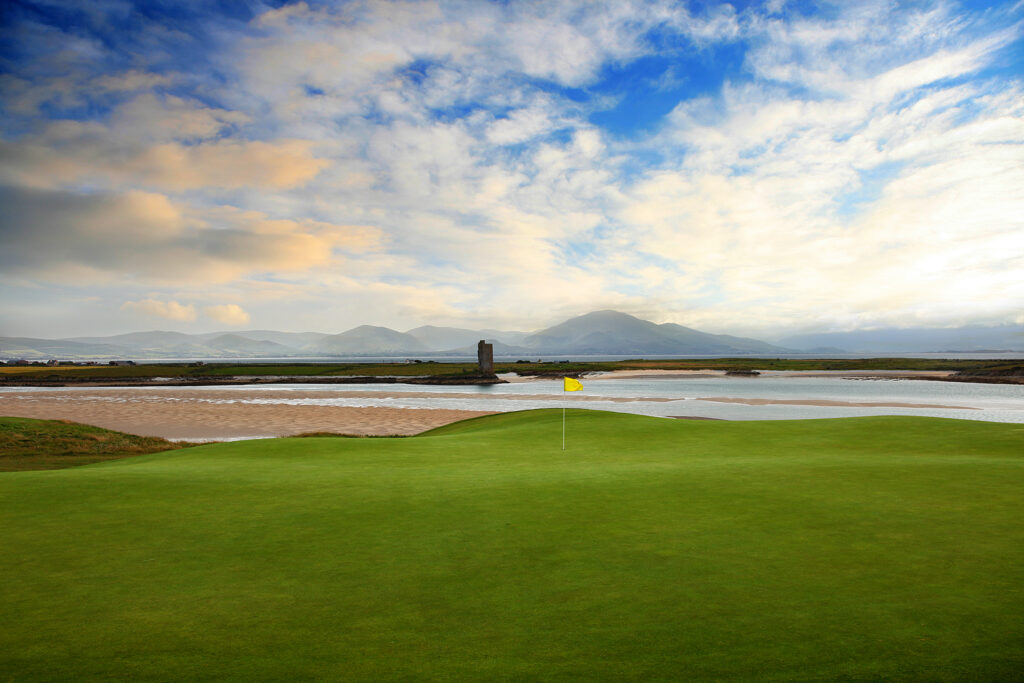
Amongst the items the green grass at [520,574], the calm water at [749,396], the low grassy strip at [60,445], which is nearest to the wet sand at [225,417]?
the calm water at [749,396]

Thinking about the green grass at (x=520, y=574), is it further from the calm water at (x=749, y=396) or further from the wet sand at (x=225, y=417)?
the calm water at (x=749, y=396)

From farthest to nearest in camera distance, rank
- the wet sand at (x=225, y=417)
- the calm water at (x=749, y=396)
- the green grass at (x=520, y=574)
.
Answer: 1. the calm water at (x=749, y=396)
2. the wet sand at (x=225, y=417)
3. the green grass at (x=520, y=574)

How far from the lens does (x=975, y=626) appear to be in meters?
3.62

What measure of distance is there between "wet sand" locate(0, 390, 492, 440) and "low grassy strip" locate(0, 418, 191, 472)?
486 centimetres

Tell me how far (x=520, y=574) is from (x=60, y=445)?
2170 centimetres

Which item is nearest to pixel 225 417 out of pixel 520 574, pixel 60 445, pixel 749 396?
pixel 60 445

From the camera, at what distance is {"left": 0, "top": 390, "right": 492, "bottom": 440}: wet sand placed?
27922 millimetres

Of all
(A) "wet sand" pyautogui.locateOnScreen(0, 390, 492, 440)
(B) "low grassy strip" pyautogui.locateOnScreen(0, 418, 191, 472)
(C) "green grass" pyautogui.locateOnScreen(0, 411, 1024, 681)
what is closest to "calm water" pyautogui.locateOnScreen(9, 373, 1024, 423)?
(A) "wet sand" pyautogui.locateOnScreen(0, 390, 492, 440)

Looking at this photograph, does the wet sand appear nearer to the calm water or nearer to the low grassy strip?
the calm water

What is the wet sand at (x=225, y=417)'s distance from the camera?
27922mm

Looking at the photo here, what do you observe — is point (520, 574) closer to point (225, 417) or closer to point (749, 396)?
point (225, 417)

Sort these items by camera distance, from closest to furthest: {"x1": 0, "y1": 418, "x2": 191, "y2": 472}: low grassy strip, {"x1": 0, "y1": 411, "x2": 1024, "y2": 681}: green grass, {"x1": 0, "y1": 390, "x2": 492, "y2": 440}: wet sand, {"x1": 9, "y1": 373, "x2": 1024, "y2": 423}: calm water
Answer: {"x1": 0, "y1": 411, "x2": 1024, "y2": 681}: green grass, {"x1": 0, "y1": 418, "x2": 191, "y2": 472}: low grassy strip, {"x1": 0, "y1": 390, "x2": 492, "y2": 440}: wet sand, {"x1": 9, "y1": 373, "x2": 1024, "y2": 423}: calm water

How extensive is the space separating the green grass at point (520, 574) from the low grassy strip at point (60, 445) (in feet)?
29.6

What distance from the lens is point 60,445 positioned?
733 inches
